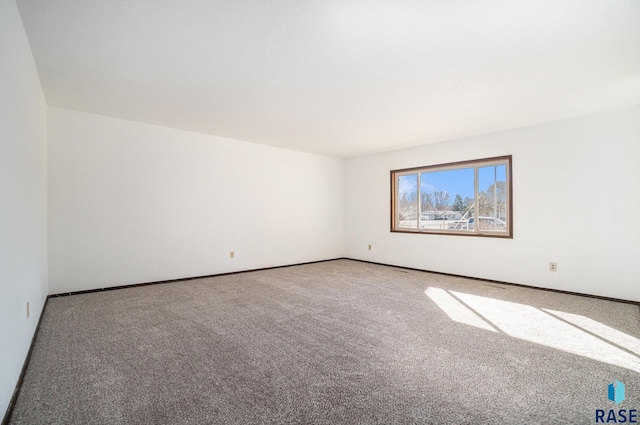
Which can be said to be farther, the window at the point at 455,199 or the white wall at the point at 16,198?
the window at the point at 455,199

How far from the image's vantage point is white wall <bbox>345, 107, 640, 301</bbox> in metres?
3.59

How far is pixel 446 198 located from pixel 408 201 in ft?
2.47

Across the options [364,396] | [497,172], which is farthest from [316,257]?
[364,396]

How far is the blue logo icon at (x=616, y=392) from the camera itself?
1650mm

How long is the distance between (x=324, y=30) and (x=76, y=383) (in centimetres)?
285

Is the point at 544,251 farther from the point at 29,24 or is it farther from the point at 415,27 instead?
the point at 29,24

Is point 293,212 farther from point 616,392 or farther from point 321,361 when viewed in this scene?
point 616,392

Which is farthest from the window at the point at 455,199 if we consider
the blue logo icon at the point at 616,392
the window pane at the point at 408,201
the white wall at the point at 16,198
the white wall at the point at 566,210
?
the white wall at the point at 16,198

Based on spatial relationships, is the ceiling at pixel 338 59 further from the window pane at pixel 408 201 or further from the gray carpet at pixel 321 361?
the gray carpet at pixel 321 361

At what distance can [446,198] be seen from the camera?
17.9 feet

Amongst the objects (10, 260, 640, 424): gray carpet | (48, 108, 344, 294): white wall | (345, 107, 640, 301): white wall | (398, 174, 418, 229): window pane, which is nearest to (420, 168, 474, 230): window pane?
(398, 174, 418, 229): window pane

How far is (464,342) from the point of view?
242 cm

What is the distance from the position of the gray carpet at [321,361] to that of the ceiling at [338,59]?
2365 millimetres

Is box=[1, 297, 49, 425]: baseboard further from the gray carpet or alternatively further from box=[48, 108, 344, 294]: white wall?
box=[48, 108, 344, 294]: white wall
